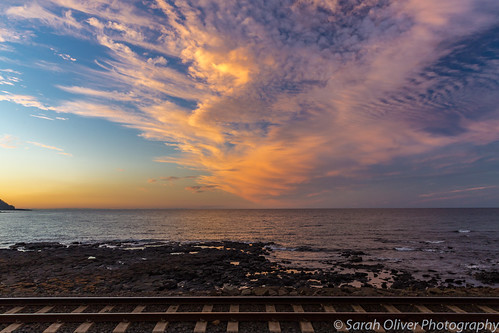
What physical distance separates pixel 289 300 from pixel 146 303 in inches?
215

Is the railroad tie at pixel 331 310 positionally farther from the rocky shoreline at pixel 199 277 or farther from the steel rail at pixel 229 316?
the rocky shoreline at pixel 199 277

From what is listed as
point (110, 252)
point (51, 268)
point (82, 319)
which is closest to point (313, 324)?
point (82, 319)

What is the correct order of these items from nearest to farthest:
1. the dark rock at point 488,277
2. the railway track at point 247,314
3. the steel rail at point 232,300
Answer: the railway track at point 247,314 < the steel rail at point 232,300 < the dark rock at point 488,277

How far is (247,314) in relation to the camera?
8352mm

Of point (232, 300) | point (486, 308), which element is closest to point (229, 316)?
point (232, 300)

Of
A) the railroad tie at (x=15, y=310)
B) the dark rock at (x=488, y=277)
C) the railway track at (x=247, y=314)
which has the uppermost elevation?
the railway track at (x=247, y=314)

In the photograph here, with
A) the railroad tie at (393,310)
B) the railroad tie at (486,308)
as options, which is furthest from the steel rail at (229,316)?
the railroad tie at (486,308)

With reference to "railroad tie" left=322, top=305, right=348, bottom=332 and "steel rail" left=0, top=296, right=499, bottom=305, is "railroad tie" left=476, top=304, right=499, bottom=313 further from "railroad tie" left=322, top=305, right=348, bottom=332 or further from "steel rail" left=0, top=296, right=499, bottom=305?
"railroad tie" left=322, top=305, right=348, bottom=332

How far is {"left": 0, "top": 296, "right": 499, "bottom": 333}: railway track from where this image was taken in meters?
8.07

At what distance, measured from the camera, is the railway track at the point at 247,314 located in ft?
26.5

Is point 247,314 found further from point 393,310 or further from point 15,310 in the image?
point 15,310

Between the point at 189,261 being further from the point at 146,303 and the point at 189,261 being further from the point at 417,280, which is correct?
the point at 417,280

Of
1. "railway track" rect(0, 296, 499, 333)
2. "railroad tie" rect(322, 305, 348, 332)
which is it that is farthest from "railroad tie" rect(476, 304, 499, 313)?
"railroad tie" rect(322, 305, 348, 332)

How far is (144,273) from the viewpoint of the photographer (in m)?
20.0
